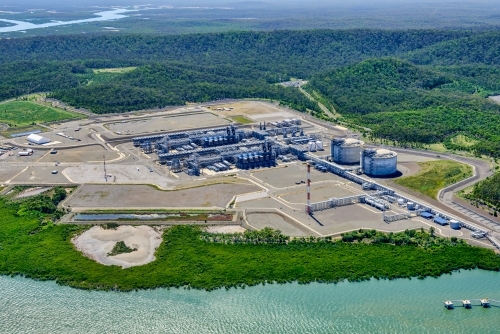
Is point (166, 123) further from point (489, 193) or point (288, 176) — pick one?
point (489, 193)

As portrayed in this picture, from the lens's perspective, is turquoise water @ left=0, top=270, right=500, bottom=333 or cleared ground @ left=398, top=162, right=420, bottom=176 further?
cleared ground @ left=398, top=162, right=420, bottom=176

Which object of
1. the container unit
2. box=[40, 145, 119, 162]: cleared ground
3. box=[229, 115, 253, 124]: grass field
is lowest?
the container unit

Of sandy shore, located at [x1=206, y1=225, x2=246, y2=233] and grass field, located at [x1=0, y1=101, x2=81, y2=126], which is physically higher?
grass field, located at [x1=0, y1=101, x2=81, y2=126]

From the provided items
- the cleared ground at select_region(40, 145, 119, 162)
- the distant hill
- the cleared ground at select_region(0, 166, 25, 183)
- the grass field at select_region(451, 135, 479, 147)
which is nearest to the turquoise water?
the cleared ground at select_region(0, 166, 25, 183)

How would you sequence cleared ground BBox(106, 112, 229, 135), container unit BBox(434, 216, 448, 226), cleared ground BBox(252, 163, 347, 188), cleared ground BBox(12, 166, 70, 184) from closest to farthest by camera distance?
1. container unit BBox(434, 216, 448, 226)
2. cleared ground BBox(252, 163, 347, 188)
3. cleared ground BBox(12, 166, 70, 184)
4. cleared ground BBox(106, 112, 229, 135)

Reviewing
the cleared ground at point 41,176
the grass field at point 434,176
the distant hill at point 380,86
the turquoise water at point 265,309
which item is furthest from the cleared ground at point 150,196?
the distant hill at point 380,86

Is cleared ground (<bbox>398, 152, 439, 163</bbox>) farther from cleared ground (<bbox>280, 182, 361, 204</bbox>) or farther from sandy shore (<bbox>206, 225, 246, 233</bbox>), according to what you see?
sandy shore (<bbox>206, 225, 246, 233</bbox>)

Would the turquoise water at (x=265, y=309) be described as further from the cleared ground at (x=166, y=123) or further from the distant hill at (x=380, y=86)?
the distant hill at (x=380, y=86)
